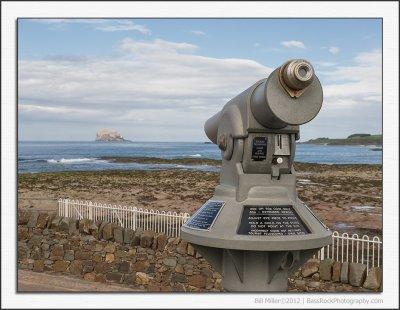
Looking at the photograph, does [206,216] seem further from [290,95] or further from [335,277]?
[335,277]

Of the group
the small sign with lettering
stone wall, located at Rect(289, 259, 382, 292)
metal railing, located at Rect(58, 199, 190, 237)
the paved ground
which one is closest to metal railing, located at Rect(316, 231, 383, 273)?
stone wall, located at Rect(289, 259, 382, 292)

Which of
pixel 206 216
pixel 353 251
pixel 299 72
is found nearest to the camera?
pixel 299 72

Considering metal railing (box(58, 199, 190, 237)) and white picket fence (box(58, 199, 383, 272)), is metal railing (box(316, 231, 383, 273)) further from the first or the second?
metal railing (box(58, 199, 190, 237))

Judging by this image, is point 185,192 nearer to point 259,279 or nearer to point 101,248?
point 101,248

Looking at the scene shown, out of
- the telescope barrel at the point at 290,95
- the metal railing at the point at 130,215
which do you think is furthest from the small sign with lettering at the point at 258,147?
the metal railing at the point at 130,215

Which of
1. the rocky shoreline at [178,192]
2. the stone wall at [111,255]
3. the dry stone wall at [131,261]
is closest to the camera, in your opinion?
the dry stone wall at [131,261]

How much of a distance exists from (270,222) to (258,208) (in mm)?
181

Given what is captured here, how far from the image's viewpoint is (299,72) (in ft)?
14.0

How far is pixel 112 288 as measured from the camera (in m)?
9.53

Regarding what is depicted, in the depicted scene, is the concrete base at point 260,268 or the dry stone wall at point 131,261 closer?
the concrete base at point 260,268

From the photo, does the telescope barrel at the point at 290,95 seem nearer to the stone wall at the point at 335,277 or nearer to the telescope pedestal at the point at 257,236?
the telescope pedestal at the point at 257,236

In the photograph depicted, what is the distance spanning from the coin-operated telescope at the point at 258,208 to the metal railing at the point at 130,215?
664cm

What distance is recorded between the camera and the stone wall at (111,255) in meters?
10.0

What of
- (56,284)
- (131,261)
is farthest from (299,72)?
(131,261)
